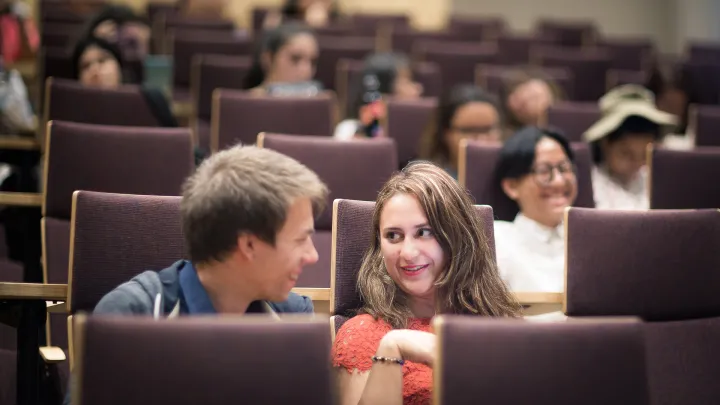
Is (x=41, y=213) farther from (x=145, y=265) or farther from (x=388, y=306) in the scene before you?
(x=388, y=306)

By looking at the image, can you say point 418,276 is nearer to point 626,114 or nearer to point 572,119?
point 626,114

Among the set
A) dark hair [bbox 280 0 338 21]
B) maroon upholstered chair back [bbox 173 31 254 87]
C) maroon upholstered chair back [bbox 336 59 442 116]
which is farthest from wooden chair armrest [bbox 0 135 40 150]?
dark hair [bbox 280 0 338 21]

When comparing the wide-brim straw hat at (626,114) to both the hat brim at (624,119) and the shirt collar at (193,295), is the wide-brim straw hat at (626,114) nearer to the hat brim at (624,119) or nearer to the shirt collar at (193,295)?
the hat brim at (624,119)

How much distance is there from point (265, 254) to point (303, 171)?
144mm

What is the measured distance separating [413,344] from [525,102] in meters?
2.87

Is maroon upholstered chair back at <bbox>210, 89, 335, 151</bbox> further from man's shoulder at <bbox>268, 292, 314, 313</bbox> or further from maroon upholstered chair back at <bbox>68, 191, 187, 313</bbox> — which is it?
man's shoulder at <bbox>268, 292, 314, 313</bbox>

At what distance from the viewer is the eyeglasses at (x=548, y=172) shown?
2.81m

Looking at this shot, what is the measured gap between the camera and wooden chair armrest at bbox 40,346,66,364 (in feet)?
6.46

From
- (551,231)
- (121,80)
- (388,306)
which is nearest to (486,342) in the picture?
(388,306)

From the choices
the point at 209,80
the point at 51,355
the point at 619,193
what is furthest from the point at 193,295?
the point at 209,80

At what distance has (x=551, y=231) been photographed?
9.16 ft

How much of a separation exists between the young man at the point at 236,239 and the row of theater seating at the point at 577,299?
233 millimetres

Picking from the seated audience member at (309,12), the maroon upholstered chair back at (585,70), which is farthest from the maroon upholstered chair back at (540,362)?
the seated audience member at (309,12)

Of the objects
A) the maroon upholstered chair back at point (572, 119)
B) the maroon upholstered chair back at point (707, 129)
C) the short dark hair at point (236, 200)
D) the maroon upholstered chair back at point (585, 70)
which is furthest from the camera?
the maroon upholstered chair back at point (585, 70)
